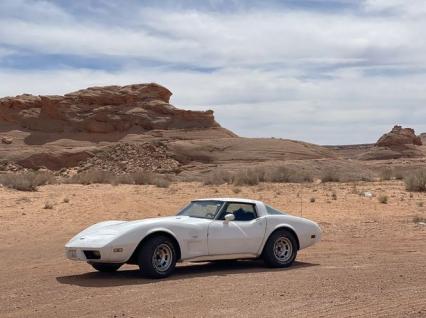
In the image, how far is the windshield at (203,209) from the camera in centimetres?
1240

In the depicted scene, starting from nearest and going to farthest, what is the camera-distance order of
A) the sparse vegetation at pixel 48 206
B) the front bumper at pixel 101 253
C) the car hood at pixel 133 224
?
1. the front bumper at pixel 101 253
2. the car hood at pixel 133 224
3. the sparse vegetation at pixel 48 206

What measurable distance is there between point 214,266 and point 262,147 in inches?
2170

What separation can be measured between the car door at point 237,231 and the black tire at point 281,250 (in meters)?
0.21

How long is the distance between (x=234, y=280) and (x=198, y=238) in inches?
40.1

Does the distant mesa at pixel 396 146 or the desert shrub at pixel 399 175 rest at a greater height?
the distant mesa at pixel 396 146

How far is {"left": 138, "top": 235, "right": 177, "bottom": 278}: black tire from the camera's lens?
1112 centimetres

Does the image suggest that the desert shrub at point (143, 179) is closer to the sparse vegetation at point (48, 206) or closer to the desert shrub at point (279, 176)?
the desert shrub at point (279, 176)

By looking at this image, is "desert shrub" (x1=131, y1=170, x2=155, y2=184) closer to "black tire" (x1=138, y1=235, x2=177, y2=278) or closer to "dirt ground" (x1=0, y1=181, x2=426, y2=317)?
"dirt ground" (x1=0, y1=181, x2=426, y2=317)

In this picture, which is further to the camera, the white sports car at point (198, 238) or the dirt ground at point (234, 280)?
the white sports car at point (198, 238)

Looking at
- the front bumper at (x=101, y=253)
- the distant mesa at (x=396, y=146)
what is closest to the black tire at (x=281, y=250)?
the front bumper at (x=101, y=253)

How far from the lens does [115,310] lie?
8867mm

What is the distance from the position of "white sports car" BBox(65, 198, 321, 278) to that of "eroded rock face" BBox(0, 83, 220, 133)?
60892 mm

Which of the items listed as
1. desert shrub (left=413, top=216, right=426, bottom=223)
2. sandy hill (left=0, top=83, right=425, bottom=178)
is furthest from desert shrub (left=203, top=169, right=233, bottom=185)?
sandy hill (left=0, top=83, right=425, bottom=178)

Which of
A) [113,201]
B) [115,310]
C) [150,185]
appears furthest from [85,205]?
[115,310]
